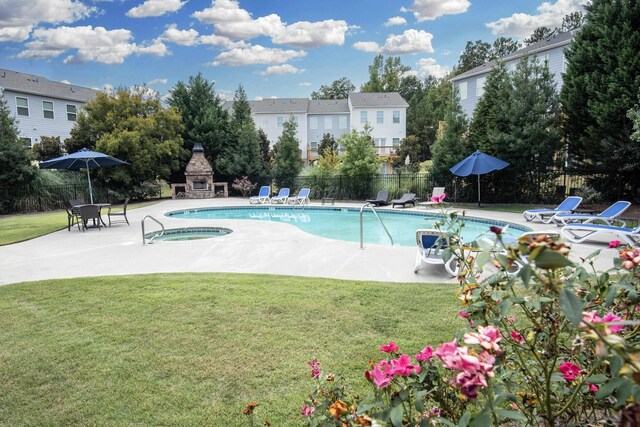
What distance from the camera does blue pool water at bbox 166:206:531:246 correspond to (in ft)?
38.3

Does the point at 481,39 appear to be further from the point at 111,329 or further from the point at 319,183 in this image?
the point at 111,329

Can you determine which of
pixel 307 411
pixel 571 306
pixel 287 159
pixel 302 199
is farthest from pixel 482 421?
pixel 287 159

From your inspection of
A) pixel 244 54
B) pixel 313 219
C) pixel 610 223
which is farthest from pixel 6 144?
pixel 244 54

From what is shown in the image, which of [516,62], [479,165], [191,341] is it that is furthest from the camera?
[516,62]

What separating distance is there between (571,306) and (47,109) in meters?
34.3

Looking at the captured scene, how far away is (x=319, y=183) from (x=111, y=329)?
17670 mm

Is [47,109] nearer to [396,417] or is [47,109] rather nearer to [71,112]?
[71,112]

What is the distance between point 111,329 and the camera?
4422mm

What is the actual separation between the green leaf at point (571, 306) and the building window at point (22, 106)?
33.1 metres

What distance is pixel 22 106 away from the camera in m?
26.5

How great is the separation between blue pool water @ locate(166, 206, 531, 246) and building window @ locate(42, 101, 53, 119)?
17.8 metres

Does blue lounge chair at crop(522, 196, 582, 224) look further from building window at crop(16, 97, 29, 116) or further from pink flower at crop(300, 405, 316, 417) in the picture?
building window at crop(16, 97, 29, 116)

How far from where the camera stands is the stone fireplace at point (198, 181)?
2402 cm

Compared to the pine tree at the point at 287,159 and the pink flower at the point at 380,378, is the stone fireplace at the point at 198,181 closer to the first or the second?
the pine tree at the point at 287,159
